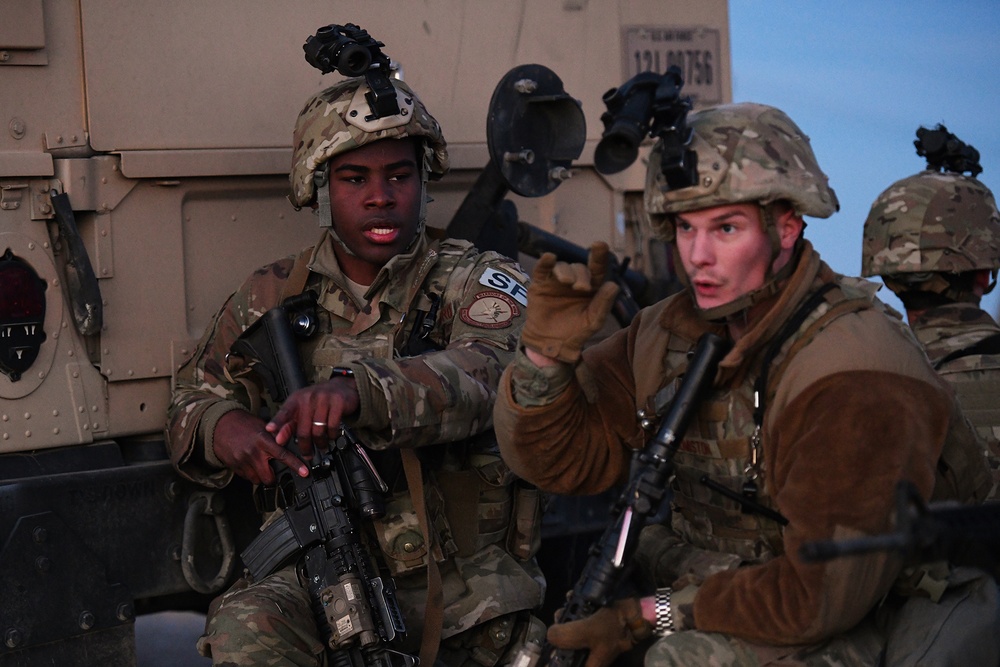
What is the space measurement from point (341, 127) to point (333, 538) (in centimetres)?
118

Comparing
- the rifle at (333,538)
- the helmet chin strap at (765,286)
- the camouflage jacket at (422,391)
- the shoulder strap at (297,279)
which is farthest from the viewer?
the shoulder strap at (297,279)

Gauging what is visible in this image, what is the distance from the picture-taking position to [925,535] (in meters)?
2.05

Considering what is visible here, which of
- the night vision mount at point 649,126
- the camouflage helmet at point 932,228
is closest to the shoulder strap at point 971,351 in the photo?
the camouflage helmet at point 932,228

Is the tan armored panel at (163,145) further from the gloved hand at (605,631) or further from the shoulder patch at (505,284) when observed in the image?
the gloved hand at (605,631)

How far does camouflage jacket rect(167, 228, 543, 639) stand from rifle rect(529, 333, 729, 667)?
88cm

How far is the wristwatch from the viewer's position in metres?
2.89

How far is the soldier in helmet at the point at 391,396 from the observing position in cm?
360

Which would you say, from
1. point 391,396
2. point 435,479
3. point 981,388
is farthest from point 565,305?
point 981,388

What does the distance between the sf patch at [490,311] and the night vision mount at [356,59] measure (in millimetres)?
596

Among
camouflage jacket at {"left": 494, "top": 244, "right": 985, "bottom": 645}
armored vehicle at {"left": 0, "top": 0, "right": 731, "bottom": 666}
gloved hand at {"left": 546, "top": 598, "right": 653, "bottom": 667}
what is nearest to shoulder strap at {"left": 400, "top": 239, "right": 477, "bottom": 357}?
armored vehicle at {"left": 0, "top": 0, "right": 731, "bottom": 666}

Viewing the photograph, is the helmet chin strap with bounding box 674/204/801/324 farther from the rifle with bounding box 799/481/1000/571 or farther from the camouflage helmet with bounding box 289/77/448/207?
the camouflage helmet with bounding box 289/77/448/207

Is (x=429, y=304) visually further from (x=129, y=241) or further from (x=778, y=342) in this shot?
(x=778, y=342)

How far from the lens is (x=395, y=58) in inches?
178

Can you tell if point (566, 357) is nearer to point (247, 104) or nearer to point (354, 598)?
point (354, 598)
